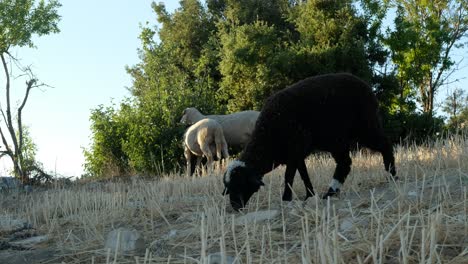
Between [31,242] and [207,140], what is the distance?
10.2 m

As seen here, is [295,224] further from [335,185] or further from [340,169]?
[340,169]

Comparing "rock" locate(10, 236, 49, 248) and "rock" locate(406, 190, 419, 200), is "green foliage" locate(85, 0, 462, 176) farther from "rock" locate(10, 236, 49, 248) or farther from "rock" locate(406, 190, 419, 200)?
"rock" locate(406, 190, 419, 200)

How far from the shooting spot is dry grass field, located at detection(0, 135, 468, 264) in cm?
342

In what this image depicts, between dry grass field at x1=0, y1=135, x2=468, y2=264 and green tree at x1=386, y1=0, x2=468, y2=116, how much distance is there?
22.5 m

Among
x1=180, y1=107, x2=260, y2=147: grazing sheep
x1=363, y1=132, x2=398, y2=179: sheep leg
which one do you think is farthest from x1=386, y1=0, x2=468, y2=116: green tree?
x1=363, y1=132, x2=398, y2=179: sheep leg

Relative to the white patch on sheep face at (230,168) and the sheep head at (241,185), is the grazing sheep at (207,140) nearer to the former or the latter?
the white patch on sheep face at (230,168)

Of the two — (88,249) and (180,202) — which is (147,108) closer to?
(180,202)

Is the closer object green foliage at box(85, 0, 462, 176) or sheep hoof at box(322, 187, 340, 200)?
sheep hoof at box(322, 187, 340, 200)

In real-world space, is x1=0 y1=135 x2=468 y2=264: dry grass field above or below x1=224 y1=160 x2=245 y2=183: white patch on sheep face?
below

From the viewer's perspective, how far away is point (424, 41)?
107 feet

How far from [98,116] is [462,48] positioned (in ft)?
77.1

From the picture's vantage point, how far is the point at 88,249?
211 inches

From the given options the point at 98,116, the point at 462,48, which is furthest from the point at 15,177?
the point at 462,48

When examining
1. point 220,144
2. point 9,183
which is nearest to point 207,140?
point 220,144
